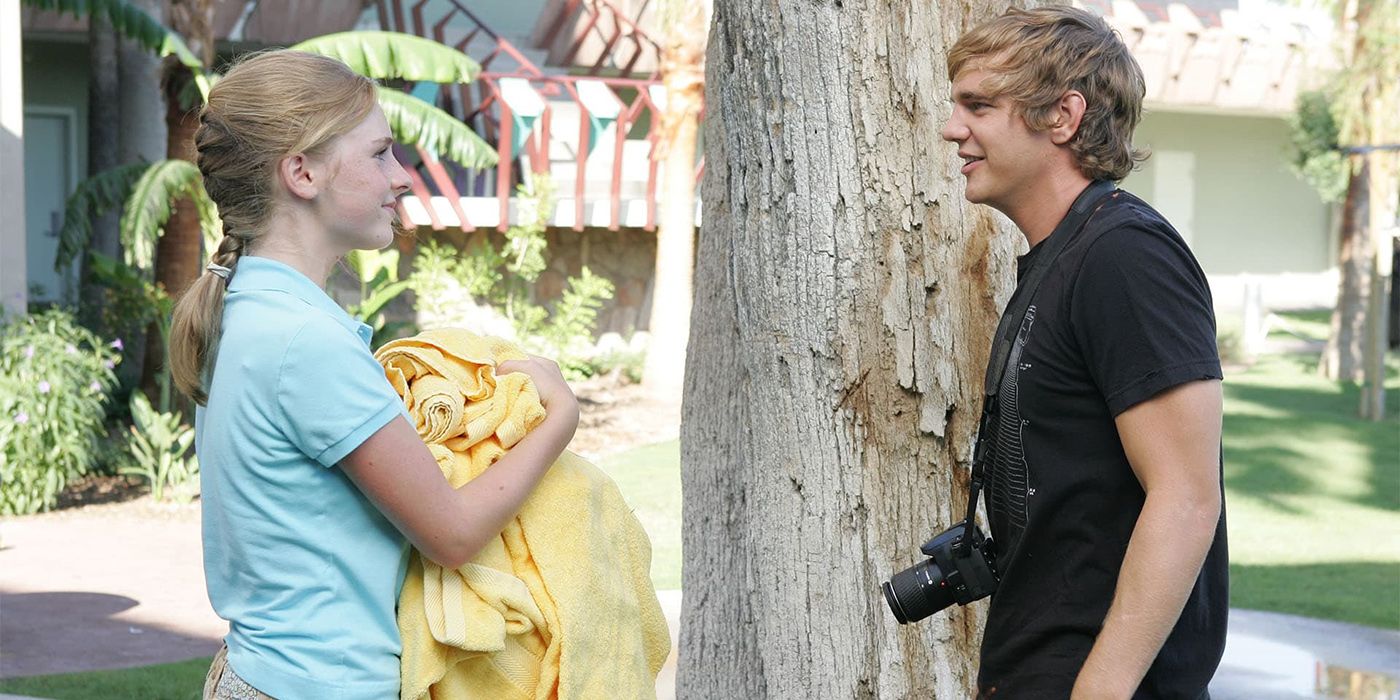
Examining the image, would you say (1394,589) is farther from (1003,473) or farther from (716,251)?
(1003,473)

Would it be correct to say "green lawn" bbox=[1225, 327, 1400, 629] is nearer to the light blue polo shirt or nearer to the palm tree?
the palm tree

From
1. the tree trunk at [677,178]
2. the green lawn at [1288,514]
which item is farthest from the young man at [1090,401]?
the tree trunk at [677,178]

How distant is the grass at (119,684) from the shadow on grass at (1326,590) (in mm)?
5820

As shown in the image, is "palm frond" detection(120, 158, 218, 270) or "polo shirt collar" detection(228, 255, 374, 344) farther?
"palm frond" detection(120, 158, 218, 270)

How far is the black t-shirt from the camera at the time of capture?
6.85ft

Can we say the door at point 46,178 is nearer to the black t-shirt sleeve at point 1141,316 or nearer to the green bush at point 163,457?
the green bush at point 163,457

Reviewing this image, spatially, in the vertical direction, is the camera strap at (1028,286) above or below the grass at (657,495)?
above

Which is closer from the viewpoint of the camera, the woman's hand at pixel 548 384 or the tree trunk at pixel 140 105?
the woman's hand at pixel 548 384

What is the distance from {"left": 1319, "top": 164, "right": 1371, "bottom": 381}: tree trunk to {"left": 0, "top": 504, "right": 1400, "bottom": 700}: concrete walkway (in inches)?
538

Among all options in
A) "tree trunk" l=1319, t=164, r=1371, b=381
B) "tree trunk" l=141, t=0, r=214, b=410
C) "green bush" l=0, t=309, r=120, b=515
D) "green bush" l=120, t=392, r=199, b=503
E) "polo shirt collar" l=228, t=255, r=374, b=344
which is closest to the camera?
"polo shirt collar" l=228, t=255, r=374, b=344

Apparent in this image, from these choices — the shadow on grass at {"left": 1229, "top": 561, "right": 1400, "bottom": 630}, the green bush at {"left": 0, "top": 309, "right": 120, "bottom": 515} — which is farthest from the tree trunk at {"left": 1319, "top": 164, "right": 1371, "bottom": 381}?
the green bush at {"left": 0, "top": 309, "right": 120, "bottom": 515}

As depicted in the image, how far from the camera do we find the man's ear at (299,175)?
2135 mm

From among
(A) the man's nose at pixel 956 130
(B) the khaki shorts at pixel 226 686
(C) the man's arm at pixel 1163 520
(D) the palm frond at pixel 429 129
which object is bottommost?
(B) the khaki shorts at pixel 226 686

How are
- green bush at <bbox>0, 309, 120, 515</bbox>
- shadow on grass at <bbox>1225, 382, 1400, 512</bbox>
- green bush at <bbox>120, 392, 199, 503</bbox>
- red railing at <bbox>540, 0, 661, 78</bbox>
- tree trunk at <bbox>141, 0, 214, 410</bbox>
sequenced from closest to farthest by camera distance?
green bush at <bbox>0, 309, 120, 515</bbox> < green bush at <bbox>120, 392, 199, 503</bbox> < tree trunk at <bbox>141, 0, 214, 410</bbox> < shadow on grass at <bbox>1225, 382, 1400, 512</bbox> < red railing at <bbox>540, 0, 661, 78</bbox>
